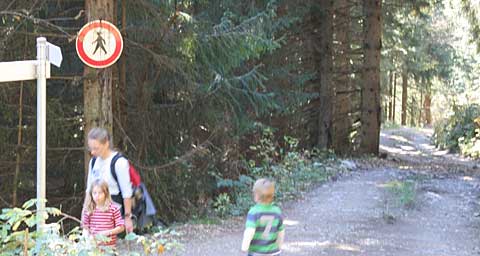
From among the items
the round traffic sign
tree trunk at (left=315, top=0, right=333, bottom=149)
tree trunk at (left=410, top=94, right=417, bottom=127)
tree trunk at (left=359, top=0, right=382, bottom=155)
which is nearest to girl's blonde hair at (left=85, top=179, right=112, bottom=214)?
the round traffic sign

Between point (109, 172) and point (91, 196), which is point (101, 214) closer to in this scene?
point (91, 196)

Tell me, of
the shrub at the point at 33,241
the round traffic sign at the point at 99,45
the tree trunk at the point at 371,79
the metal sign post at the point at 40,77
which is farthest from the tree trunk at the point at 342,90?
the shrub at the point at 33,241

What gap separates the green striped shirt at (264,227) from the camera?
16.3 feet

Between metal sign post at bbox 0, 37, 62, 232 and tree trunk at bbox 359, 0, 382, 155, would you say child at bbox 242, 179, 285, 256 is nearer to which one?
metal sign post at bbox 0, 37, 62, 232

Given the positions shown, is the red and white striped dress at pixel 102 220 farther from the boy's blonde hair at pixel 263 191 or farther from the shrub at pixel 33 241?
the boy's blonde hair at pixel 263 191

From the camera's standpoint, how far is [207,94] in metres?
10.5

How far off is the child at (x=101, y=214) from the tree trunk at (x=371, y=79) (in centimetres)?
1476

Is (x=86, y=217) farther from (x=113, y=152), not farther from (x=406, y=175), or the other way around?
(x=406, y=175)

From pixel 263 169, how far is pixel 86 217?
8082 millimetres

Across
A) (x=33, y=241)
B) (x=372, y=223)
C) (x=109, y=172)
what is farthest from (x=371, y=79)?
(x=33, y=241)

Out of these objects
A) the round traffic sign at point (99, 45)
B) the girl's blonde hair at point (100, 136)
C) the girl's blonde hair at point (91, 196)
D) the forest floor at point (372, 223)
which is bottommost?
the forest floor at point (372, 223)

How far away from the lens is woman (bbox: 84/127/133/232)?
5457mm

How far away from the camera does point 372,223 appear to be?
9.24 meters

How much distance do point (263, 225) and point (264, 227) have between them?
0.07 ft
